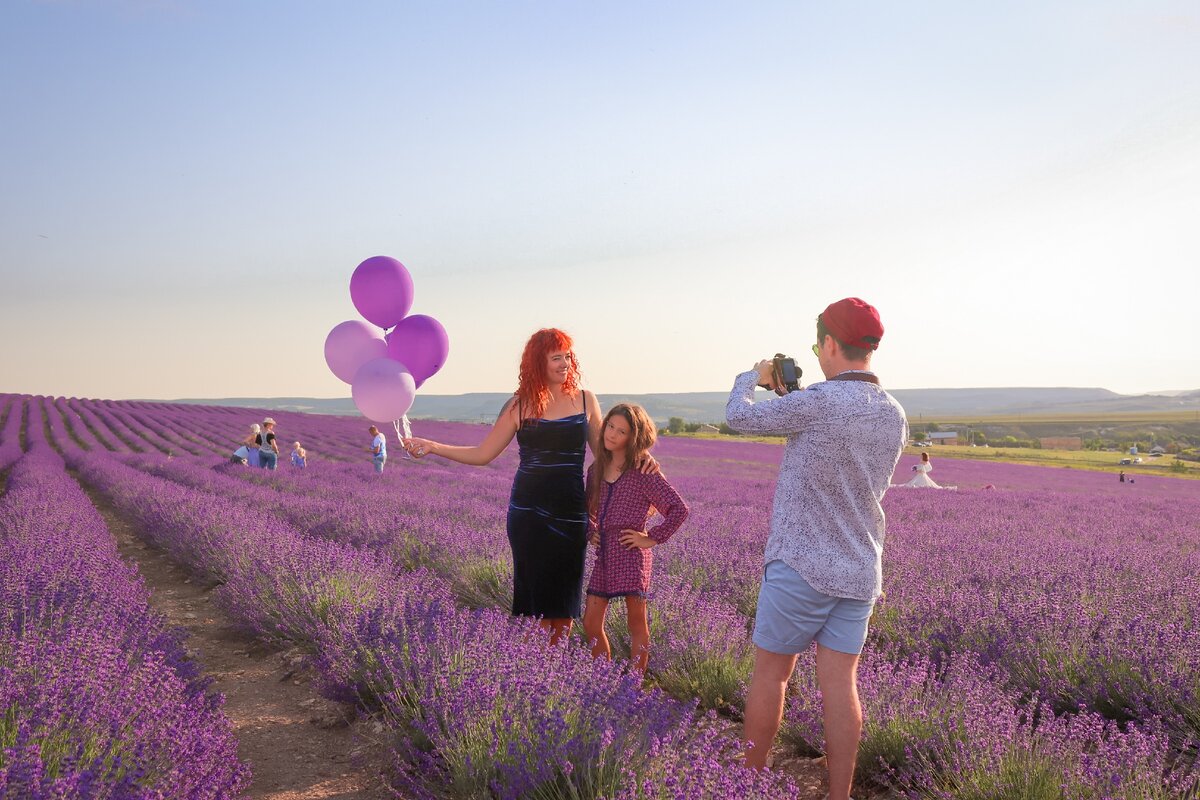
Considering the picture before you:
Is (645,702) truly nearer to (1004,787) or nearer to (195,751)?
(1004,787)

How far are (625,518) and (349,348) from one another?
2095 millimetres

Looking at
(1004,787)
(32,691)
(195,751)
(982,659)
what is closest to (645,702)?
(1004,787)

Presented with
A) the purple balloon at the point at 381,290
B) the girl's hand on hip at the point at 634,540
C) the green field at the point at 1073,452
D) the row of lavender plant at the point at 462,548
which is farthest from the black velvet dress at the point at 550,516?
the green field at the point at 1073,452

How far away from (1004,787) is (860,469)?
993 mm

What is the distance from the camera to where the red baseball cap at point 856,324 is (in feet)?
7.04

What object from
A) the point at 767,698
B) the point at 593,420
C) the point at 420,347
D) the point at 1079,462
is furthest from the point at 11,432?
the point at 1079,462

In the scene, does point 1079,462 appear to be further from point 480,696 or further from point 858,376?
point 480,696

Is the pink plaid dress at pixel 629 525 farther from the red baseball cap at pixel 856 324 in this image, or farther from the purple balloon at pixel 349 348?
the purple balloon at pixel 349 348

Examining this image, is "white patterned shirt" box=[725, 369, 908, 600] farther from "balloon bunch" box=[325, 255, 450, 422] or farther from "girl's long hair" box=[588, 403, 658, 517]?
A: "balloon bunch" box=[325, 255, 450, 422]

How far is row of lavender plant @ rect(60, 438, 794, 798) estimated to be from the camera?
6.52 ft

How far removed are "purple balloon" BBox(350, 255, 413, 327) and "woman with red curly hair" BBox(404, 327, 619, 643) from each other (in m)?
1.69

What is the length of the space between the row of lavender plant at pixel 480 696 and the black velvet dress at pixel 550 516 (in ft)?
0.68

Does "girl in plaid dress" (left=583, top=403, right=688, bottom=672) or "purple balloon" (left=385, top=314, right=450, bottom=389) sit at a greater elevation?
"purple balloon" (left=385, top=314, right=450, bottom=389)

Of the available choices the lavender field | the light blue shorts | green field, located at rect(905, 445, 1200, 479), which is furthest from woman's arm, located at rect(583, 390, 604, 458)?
green field, located at rect(905, 445, 1200, 479)
